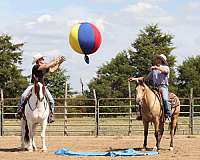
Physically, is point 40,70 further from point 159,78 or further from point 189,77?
point 189,77

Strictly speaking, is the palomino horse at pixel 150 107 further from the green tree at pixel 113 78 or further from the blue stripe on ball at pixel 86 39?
the green tree at pixel 113 78

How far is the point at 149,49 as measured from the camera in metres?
49.2

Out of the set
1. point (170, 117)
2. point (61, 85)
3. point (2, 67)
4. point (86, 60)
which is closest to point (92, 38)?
point (86, 60)

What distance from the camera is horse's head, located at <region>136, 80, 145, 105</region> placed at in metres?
10.5

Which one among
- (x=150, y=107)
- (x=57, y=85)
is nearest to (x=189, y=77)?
(x=57, y=85)

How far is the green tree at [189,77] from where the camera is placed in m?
47.7

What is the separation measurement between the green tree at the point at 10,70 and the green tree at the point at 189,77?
1524cm

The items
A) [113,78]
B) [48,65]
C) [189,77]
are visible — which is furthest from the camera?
[113,78]

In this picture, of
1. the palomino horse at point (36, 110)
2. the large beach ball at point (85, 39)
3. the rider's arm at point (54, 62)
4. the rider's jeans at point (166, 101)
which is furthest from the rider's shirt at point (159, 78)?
the palomino horse at point (36, 110)

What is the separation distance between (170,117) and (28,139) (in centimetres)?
334

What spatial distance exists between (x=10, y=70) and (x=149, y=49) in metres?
13.8

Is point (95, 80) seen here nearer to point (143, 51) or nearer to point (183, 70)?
point (143, 51)

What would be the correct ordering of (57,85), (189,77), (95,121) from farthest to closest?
1. (189,77)
2. (57,85)
3. (95,121)

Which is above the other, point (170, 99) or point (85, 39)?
point (85, 39)
